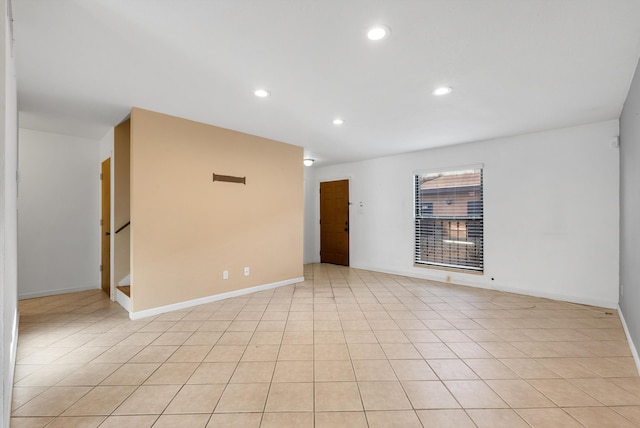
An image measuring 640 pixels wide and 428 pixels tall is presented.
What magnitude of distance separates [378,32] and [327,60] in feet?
1.67

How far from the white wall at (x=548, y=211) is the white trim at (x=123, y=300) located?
4759 mm

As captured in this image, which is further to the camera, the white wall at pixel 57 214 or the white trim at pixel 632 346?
the white wall at pixel 57 214

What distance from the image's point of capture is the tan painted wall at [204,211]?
11.4ft

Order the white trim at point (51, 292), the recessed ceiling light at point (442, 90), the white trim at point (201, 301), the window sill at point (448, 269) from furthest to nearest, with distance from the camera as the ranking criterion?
the window sill at point (448, 269) → the white trim at point (51, 292) → the white trim at point (201, 301) → the recessed ceiling light at point (442, 90)

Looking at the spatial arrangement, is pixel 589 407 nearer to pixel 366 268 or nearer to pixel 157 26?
pixel 157 26

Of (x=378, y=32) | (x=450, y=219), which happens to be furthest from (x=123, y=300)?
(x=450, y=219)

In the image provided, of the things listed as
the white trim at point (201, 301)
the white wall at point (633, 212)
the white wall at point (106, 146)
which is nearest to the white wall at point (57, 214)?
the white wall at point (106, 146)

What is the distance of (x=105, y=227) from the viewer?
4812 mm

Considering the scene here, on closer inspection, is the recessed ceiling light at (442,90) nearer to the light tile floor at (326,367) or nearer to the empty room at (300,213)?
the empty room at (300,213)

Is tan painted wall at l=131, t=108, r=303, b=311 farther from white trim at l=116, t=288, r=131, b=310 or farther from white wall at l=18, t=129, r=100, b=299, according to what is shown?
white wall at l=18, t=129, r=100, b=299

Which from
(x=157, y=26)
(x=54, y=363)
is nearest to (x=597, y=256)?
(x=157, y=26)

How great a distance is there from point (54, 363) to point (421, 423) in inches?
115

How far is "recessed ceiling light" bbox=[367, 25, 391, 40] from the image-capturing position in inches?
77.2

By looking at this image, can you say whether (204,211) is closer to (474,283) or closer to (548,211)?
(474,283)
